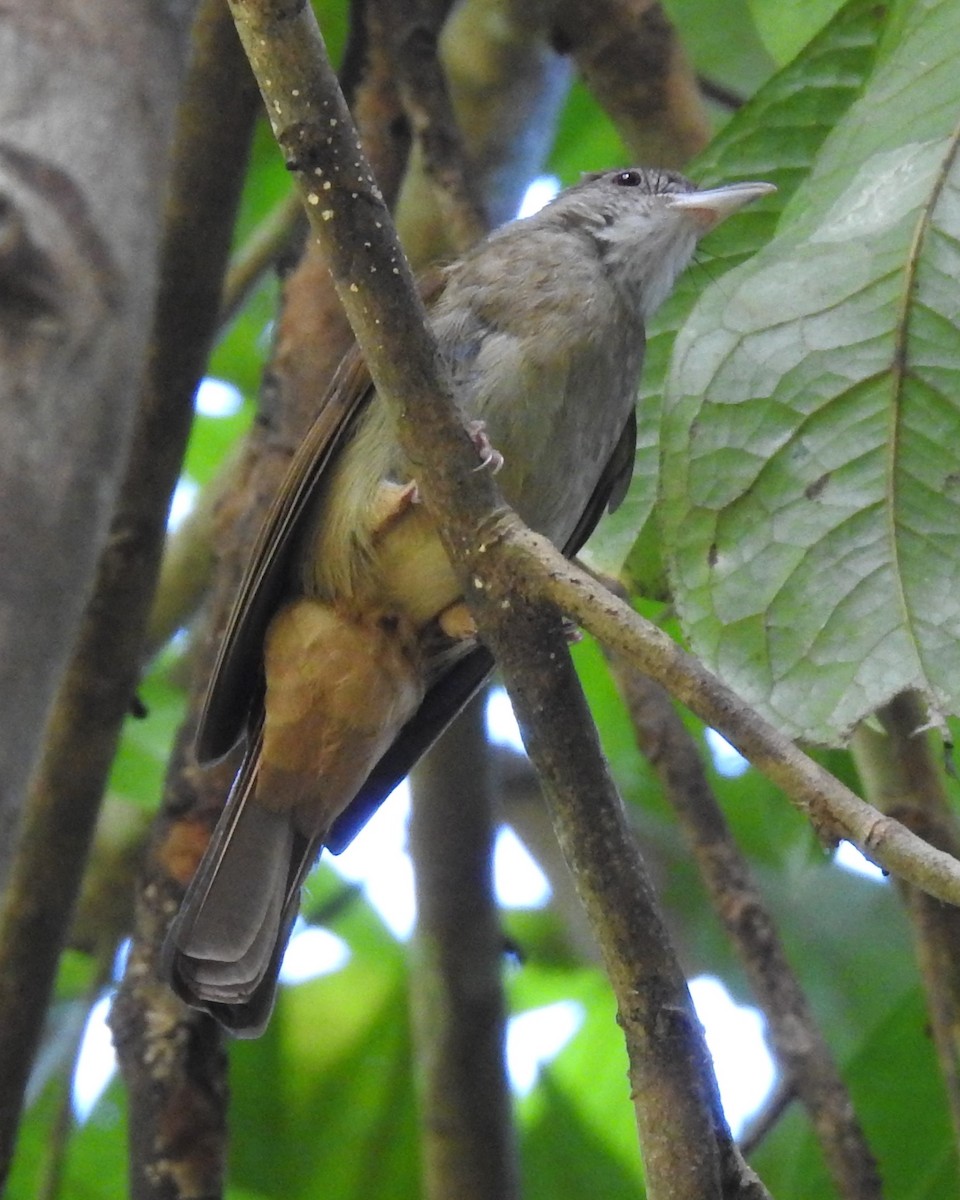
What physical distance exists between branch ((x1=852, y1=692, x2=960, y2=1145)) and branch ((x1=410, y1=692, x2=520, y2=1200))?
0.73m

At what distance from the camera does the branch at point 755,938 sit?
2.58m

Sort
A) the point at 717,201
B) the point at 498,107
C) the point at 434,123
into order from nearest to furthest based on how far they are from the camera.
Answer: the point at 717,201
the point at 434,123
the point at 498,107

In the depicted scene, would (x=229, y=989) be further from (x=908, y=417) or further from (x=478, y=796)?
(x=908, y=417)

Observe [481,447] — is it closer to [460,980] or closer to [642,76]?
[460,980]

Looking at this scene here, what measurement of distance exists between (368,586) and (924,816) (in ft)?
3.08

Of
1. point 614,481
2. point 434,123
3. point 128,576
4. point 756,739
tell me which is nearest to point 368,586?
point 614,481

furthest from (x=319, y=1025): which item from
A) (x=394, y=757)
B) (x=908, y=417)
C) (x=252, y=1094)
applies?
(x=908, y=417)

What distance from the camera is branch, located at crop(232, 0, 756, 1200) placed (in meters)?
1.68

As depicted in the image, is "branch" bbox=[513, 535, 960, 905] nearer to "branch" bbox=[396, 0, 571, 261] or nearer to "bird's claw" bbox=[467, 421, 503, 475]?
"bird's claw" bbox=[467, 421, 503, 475]

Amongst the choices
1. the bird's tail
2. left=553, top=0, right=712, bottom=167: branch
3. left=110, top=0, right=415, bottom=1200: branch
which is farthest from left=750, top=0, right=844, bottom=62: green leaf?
the bird's tail

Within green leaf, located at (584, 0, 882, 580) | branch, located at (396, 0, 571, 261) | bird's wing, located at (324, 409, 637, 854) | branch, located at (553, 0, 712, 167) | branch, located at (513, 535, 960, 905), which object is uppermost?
branch, located at (396, 0, 571, 261)

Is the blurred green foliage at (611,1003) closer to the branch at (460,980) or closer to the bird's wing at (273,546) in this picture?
the branch at (460,980)

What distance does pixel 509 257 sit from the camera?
2889 millimetres

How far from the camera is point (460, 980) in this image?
10.3 ft
